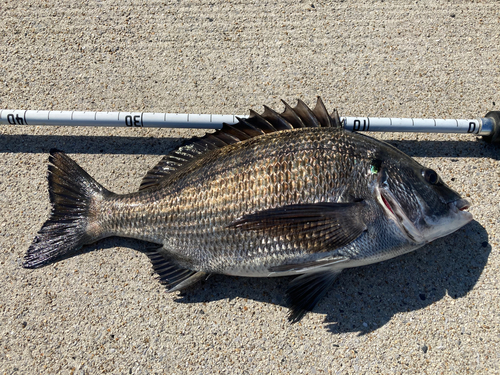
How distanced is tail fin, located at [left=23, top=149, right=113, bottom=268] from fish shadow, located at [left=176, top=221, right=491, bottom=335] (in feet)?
2.47

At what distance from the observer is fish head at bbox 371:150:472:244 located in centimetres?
179

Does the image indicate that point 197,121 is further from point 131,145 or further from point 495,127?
point 495,127

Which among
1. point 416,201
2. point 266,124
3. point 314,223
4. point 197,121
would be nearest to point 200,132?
point 197,121

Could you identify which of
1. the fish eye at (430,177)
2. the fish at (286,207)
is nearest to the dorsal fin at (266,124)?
the fish at (286,207)

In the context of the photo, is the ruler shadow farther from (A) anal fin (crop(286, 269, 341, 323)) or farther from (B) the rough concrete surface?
(A) anal fin (crop(286, 269, 341, 323))

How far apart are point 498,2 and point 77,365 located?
3.90 metres

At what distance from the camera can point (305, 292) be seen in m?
1.95

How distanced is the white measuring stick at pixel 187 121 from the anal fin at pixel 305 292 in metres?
1.02

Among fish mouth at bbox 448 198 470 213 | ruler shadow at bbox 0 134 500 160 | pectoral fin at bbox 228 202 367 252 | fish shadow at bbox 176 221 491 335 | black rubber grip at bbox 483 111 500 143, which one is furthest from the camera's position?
ruler shadow at bbox 0 134 500 160

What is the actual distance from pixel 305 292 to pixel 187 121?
131cm

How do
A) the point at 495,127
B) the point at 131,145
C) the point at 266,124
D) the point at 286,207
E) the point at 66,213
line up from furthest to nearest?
1. the point at 131,145
2. the point at 495,127
3. the point at 66,213
4. the point at 266,124
5. the point at 286,207

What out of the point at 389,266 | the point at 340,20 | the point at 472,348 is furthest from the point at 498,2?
the point at 472,348

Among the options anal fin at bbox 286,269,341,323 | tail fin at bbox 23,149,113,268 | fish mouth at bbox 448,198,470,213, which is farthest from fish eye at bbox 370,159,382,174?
tail fin at bbox 23,149,113,268

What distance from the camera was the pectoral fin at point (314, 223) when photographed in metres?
1.74
